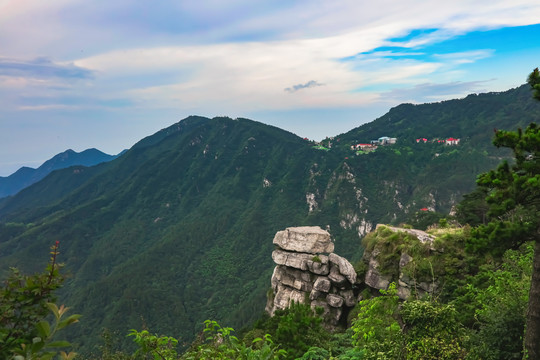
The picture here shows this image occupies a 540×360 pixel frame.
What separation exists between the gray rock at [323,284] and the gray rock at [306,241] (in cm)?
388

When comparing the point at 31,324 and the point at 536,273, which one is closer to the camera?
the point at 31,324

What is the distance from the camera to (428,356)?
29.3ft

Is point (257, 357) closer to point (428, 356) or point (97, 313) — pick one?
point (428, 356)

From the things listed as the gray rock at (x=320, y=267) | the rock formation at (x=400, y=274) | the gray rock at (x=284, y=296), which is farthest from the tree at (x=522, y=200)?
the gray rock at (x=284, y=296)

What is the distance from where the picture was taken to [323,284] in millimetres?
28391

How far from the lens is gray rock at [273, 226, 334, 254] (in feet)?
107

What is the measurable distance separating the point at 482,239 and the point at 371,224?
172 meters

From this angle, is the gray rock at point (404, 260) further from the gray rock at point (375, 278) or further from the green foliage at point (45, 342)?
A: the green foliage at point (45, 342)

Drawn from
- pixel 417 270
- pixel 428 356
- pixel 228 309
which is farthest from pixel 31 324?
pixel 228 309

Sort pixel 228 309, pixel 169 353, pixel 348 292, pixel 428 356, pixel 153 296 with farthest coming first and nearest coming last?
pixel 153 296
pixel 228 309
pixel 348 292
pixel 428 356
pixel 169 353

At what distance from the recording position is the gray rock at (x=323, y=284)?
92.4 ft

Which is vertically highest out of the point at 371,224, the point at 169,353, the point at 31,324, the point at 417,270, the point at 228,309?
the point at 31,324

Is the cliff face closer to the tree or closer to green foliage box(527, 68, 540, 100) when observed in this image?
the tree

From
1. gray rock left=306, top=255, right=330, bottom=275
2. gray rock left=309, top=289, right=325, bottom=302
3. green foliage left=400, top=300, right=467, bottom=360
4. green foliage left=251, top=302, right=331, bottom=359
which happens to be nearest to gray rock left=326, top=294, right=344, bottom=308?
gray rock left=309, top=289, right=325, bottom=302
